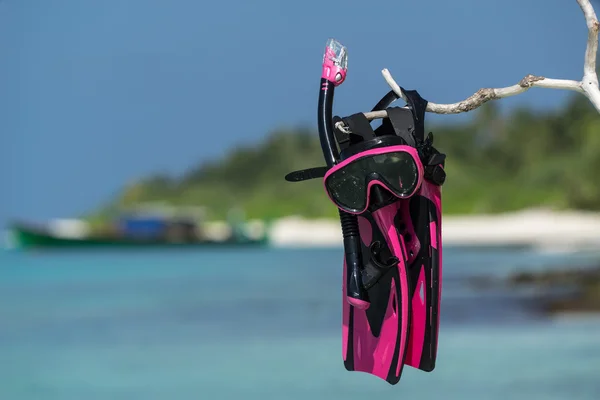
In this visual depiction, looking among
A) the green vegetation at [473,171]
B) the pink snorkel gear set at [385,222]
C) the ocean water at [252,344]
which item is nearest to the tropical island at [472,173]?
the green vegetation at [473,171]

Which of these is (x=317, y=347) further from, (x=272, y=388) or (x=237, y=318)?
(x=237, y=318)

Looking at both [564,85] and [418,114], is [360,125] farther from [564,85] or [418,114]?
[564,85]

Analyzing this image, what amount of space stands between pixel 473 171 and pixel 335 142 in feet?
112

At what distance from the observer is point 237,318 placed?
12.2 meters

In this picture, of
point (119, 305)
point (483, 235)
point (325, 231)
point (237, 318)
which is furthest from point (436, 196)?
point (325, 231)

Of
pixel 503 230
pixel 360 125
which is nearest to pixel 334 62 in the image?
pixel 360 125

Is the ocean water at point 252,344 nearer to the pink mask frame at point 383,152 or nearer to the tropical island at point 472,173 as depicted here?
the pink mask frame at point 383,152

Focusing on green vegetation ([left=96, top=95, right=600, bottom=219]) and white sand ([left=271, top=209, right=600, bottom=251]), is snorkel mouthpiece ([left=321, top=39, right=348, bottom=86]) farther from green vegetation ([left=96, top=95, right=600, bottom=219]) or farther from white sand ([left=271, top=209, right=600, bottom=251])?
green vegetation ([left=96, top=95, right=600, bottom=219])

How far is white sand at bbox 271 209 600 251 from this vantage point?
2598 centimetres

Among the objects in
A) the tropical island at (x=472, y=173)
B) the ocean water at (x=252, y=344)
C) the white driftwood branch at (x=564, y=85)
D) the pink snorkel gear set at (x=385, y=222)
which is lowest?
the ocean water at (x=252, y=344)

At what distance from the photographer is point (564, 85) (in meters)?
1.53

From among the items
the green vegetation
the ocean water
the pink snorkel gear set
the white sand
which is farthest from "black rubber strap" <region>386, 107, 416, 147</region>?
the green vegetation

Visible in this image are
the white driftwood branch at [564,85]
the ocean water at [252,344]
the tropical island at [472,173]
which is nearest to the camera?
the white driftwood branch at [564,85]

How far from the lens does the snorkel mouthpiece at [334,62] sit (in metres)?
1.61
